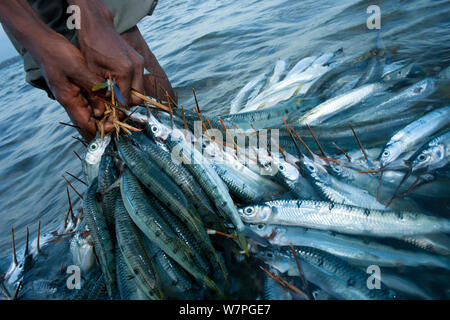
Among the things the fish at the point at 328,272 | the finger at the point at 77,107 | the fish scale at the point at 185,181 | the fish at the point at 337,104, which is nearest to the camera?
the fish at the point at 328,272

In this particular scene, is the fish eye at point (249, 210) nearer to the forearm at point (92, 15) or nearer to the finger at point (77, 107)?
the finger at point (77, 107)

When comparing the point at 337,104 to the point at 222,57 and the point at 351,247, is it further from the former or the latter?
the point at 222,57

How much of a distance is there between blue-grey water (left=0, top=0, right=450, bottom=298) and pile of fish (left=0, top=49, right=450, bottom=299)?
139 cm

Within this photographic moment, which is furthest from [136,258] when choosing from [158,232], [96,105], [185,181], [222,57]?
[222,57]

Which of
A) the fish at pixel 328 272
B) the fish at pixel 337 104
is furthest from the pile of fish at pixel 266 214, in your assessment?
the fish at pixel 337 104

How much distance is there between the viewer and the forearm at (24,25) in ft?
7.13

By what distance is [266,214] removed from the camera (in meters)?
2.05

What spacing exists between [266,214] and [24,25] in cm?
260

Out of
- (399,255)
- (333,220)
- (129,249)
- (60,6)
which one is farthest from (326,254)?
(60,6)

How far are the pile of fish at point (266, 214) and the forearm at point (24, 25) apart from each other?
2.86 ft

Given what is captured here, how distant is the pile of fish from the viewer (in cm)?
172

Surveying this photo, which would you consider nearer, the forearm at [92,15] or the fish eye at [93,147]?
the forearm at [92,15]
